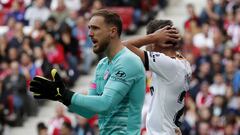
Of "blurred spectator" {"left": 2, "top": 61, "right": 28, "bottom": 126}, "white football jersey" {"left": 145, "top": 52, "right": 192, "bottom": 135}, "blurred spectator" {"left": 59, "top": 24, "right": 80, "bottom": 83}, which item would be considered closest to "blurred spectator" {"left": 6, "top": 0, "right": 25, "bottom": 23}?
"blurred spectator" {"left": 59, "top": 24, "right": 80, "bottom": 83}

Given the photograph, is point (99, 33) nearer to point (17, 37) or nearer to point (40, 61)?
point (40, 61)

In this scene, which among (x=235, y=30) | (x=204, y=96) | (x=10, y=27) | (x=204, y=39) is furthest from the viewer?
(x=10, y=27)

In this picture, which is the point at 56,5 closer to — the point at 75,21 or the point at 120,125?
the point at 75,21

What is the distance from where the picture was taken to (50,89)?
6332mm

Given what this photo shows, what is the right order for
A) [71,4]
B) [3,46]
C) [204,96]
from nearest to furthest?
[204,96] → [3,46] → [71,4]

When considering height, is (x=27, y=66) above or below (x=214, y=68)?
above

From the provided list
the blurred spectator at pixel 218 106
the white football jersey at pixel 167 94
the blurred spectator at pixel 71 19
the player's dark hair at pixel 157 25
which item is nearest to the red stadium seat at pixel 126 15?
the blurred spectator at pixel 71 19

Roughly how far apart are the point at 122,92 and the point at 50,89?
720 millimetres

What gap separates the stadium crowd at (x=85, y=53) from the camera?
15.9m

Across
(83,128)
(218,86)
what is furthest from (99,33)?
(218,86)

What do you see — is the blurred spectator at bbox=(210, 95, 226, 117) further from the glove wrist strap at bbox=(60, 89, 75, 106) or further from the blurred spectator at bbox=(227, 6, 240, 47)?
the glove wrist strap at bbox=(60, 89, 75, 106)

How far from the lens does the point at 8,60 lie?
1881 cm

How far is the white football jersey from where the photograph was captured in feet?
25.4

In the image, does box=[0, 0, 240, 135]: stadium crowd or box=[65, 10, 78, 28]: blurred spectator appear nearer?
box=[0, 0, 240, 135]: stadium crowd
